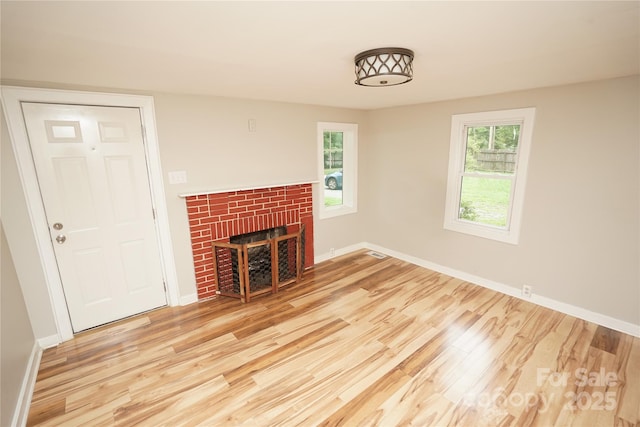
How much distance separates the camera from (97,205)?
2.52 metres

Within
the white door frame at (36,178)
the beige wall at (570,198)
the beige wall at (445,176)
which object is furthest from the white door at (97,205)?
the beige wall at (570,198)

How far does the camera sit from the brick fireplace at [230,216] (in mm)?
3002

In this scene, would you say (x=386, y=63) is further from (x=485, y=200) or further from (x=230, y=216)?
(x=485, y=200)

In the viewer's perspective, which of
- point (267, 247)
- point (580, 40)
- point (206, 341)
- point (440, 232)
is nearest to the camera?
point (580, 40)

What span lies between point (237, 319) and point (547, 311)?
305cm

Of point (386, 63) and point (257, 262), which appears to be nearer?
point (386, 63)

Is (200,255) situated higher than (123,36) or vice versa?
(123,36)

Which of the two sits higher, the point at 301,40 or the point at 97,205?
the point at 301,40

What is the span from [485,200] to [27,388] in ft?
14.2

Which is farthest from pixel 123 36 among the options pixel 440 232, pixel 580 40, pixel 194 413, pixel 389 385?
pixel 440 232

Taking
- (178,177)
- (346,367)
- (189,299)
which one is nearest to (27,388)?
(189,299)

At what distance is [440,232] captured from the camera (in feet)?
12.2

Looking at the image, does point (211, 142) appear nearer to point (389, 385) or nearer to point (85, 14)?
point (85, 14)

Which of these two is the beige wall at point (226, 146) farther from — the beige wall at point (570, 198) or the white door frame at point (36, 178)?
the beige wall at point (570, 198)
